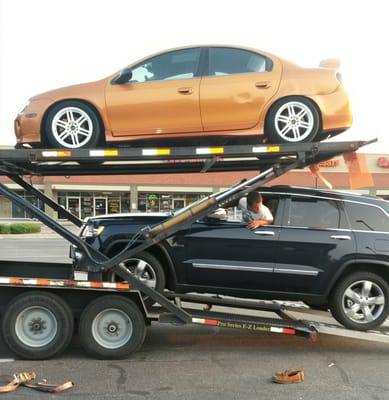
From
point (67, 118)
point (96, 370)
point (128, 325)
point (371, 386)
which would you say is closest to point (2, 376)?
point (96, 370)

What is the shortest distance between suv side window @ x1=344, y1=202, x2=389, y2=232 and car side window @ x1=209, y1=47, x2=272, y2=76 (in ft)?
6.80

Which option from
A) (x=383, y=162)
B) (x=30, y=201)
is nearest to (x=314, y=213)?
(x=30, y=201)

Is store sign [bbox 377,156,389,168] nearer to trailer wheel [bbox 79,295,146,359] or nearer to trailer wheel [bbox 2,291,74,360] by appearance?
trailer wheel [bbox 79,295,146,359]

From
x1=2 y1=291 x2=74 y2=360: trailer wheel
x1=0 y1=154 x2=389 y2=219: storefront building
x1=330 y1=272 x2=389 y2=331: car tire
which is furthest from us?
x1=0 y1=154 x2=389 y2=219: storefront building

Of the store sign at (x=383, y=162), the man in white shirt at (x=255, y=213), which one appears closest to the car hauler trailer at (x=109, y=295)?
the man in white shirt at (x=255, y=213)

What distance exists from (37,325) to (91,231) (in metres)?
1.33

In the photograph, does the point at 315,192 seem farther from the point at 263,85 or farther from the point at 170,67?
the point at 170,67

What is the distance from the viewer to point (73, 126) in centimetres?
541

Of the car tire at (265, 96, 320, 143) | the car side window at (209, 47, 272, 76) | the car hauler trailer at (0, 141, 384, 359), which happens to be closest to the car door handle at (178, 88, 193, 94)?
the car side window at (209, 47, 272, 76)

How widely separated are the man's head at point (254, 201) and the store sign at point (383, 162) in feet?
130

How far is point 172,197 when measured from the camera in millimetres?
40312

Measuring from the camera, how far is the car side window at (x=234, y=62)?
5523mm

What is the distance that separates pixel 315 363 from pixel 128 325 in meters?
2.19

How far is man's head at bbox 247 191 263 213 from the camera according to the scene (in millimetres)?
5480
